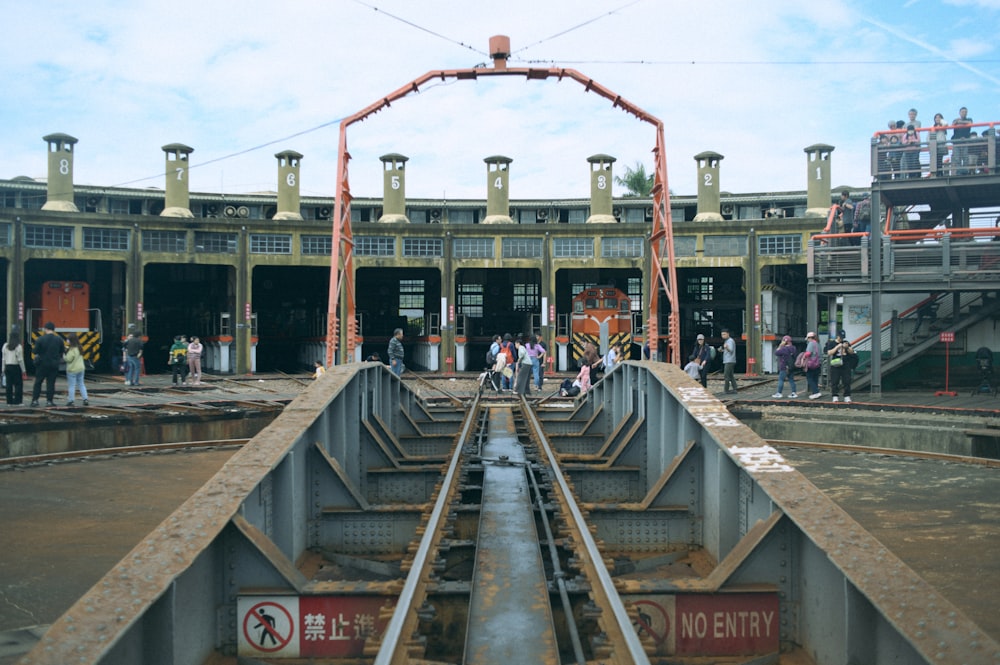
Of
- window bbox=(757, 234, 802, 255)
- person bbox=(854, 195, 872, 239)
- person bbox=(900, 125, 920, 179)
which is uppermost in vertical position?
person bbox=(900, 125, 920, 179)

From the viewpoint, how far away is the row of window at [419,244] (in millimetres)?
32325

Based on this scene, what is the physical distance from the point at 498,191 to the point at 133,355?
17953 millimetres

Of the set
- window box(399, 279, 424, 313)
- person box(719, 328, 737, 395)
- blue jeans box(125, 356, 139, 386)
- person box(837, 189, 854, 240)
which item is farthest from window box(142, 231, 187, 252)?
person box(837, 189, 854, 240)

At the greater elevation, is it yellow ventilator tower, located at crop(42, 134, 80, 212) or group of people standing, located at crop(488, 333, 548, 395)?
yellow ventilator tower, located at crop(42, 134, 80, 212)

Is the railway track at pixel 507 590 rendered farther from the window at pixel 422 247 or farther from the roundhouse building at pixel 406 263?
the window at pixel 422 247

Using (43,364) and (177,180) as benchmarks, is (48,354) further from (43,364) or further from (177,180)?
(177,180)

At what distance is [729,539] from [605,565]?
1.35 metres

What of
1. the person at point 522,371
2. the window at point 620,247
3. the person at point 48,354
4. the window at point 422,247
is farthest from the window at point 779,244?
the person at point 48,354

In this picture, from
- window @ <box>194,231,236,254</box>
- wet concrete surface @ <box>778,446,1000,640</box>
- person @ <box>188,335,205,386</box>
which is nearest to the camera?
wet concrete surface @ <box>778,446,1000,640</box>

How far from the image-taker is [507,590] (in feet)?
15.8

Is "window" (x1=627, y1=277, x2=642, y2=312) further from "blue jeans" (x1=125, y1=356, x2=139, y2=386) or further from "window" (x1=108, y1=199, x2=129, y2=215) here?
"window" (x1=108, y1=199, x2=129, y2=215)

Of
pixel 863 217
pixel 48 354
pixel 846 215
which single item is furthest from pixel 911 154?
pixel 48 354

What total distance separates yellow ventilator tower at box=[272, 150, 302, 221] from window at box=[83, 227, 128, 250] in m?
6.60

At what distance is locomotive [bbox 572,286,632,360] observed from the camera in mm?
34569
